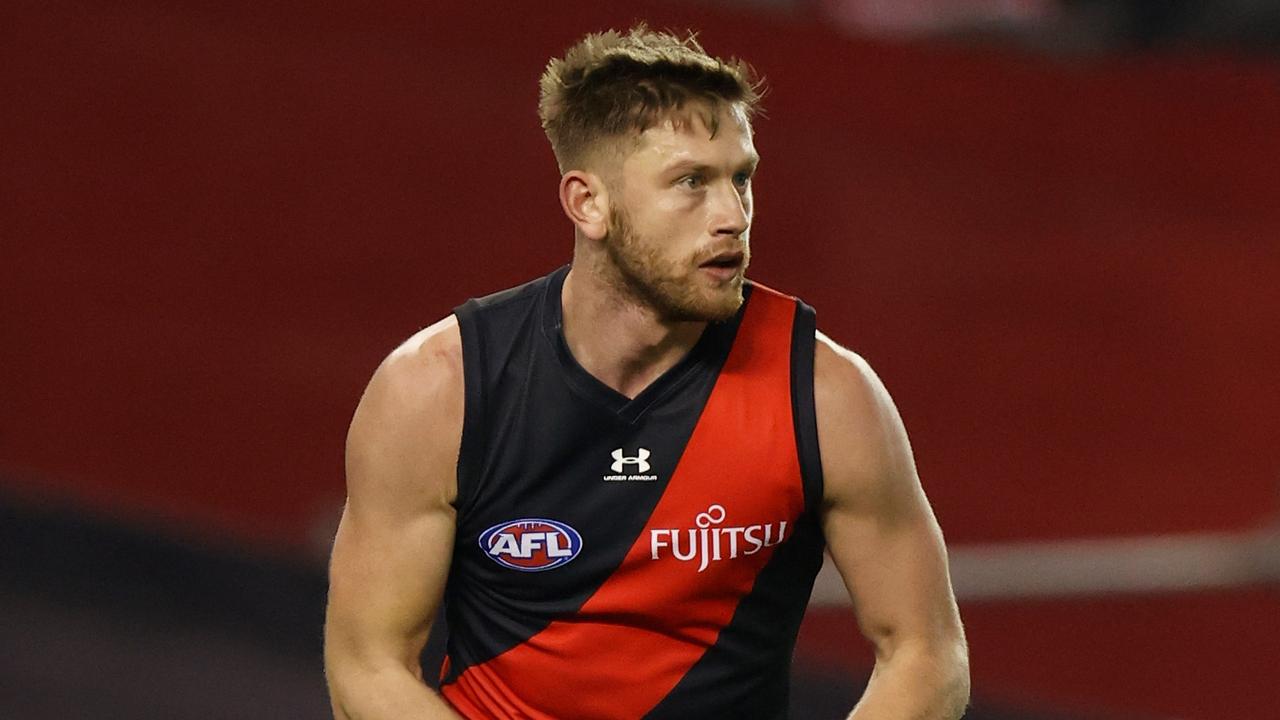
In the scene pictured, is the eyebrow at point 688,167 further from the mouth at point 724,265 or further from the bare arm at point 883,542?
the bare arm at point 883,542

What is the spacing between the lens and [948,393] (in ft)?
16.3

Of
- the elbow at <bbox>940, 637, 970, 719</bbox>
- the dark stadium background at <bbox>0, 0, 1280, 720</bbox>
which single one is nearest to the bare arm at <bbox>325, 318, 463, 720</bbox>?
the elbow at <bbox>940, 637, 970, 719</bbox>

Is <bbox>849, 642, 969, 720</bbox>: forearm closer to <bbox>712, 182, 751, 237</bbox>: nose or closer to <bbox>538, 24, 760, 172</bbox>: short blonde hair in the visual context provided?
<bbox>712, 182, 751, 237</bbox>: nose

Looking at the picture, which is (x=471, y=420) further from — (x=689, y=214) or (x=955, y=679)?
(x=955, y=679)

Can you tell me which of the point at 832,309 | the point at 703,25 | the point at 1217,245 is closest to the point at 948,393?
the point at 832,309

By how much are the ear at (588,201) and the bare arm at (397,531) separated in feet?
0.82

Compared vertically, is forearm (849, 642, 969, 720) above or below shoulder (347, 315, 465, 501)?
below

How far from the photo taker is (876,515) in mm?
2602

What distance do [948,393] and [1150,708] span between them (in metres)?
0.92

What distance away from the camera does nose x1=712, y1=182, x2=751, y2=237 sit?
246 cm

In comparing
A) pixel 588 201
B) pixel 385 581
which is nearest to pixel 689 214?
pixel 588 201

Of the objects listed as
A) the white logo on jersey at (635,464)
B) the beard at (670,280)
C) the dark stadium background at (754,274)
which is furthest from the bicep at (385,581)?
the dark stadium background at (754,274)

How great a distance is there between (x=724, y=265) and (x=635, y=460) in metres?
0.32

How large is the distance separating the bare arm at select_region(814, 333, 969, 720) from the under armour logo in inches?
9.5
